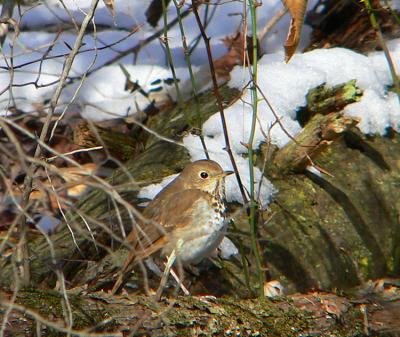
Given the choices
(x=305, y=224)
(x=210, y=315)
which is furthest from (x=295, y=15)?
(x=305, y=224)

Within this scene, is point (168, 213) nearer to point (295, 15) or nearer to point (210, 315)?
point (210, 315)

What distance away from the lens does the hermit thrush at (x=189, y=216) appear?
382 centimetres

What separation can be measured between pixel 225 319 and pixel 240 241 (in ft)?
2.62

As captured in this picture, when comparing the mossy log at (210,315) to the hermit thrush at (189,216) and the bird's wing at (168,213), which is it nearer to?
the hermit thrush at (189,216)

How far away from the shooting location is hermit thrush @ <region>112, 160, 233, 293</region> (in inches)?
150

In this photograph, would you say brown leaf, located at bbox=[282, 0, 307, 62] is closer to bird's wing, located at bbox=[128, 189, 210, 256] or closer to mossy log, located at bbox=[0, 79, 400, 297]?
mossy log, located at bbox=[0, 79, 400, 297]

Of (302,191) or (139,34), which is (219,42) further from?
(302,191)

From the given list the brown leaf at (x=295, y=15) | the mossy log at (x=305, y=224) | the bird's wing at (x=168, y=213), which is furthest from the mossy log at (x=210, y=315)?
the brown leaf at (x=295, y=15)

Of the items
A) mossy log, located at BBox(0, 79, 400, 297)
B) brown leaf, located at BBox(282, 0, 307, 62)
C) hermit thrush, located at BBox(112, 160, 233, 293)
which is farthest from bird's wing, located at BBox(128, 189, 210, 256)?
brown leaf, located at BBox(282, 0, 307, 62)

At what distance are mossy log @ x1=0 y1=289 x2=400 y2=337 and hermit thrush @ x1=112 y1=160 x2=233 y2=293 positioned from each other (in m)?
0.65

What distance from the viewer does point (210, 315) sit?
303cm

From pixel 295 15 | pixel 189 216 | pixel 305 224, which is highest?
pixel 295 15

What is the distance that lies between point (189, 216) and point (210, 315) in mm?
1065

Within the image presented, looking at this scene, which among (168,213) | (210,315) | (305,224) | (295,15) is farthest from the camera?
(305,224)
